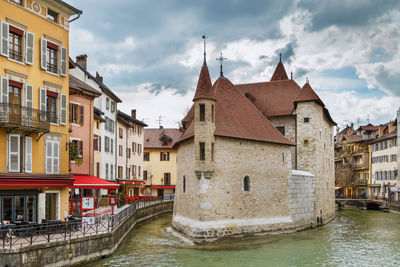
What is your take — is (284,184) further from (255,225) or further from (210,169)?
(210,169)

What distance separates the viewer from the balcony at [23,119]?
1761 centimetres

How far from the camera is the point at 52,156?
66.6 ft

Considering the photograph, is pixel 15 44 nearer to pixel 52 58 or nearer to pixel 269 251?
pixel 52 58

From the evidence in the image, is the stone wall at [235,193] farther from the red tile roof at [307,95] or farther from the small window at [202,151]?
the red tile roof at [307,95]

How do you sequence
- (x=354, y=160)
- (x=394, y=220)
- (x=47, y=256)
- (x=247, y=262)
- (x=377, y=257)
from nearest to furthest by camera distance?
(x=47, y=256) → (x=247, y=262) → (x=377, y=257) → (x=394, y=220) → (x=354, y=160)

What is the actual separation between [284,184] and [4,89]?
1867 cm

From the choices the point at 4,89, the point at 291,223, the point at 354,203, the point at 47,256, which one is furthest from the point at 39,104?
the point at 354,203

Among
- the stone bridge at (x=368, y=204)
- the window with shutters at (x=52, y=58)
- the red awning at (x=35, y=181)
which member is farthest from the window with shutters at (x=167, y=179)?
the window with shutters at (x=52, y=58)

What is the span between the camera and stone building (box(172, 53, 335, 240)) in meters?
24.2

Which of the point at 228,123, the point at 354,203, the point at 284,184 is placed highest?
the point at 228,123

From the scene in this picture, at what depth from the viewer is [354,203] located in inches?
2228

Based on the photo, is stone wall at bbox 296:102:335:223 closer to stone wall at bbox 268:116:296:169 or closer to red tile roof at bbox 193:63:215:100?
stone wall at bbox 268:116:296:169

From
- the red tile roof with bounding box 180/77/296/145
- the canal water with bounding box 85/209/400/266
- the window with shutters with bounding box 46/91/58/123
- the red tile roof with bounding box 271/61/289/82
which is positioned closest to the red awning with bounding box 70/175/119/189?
the canal water with bounding box 85/209/400/266

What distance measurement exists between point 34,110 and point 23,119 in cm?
76
